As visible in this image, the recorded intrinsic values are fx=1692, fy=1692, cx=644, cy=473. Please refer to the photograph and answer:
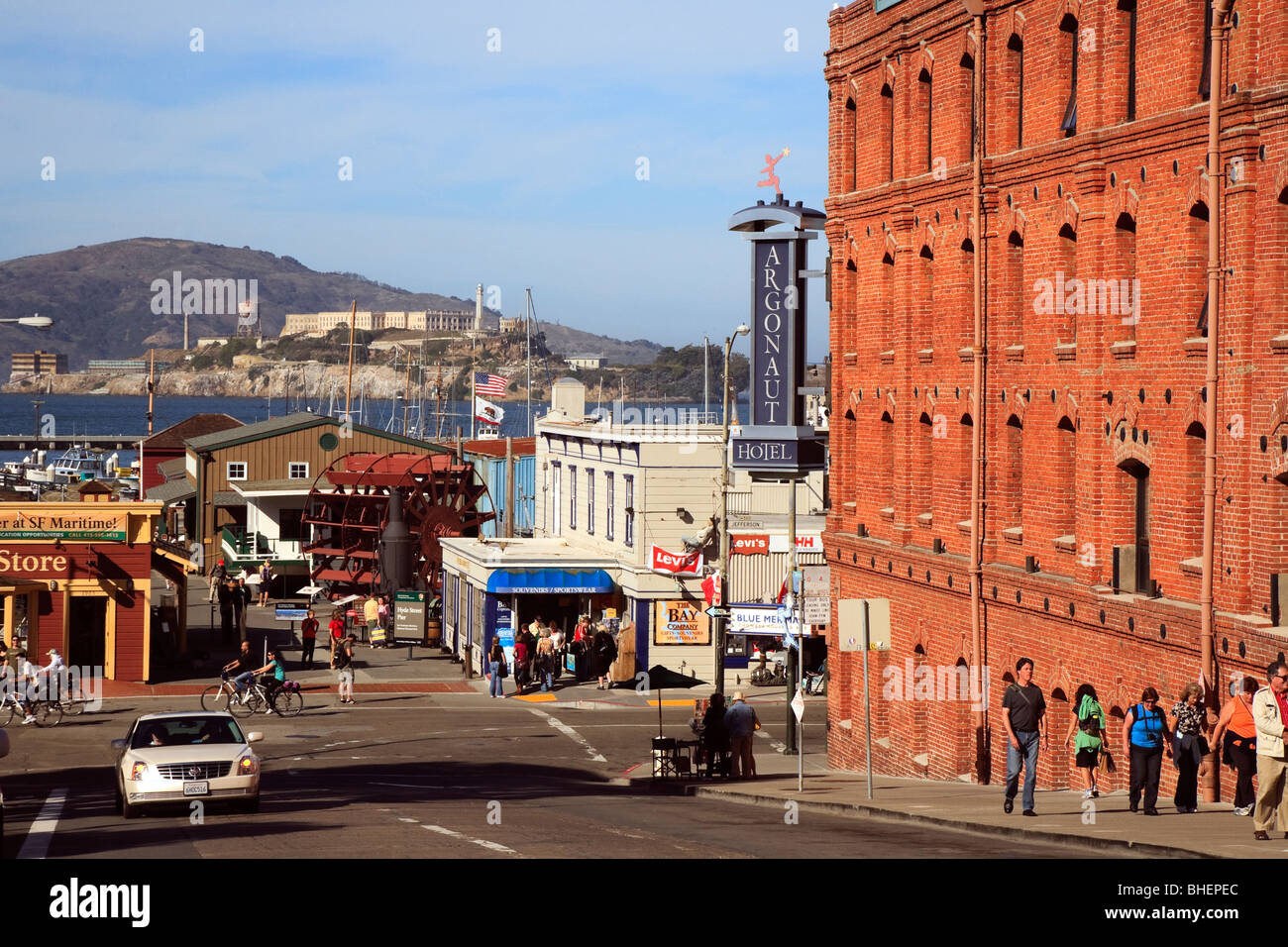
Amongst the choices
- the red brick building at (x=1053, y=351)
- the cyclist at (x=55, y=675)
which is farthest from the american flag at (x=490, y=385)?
the red brick building at (x=1053, y=351)

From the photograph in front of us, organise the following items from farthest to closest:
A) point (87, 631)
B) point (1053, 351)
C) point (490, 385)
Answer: point (490, 385), point (87, 631), point (1053, 351)

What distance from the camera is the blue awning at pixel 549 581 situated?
153 ft

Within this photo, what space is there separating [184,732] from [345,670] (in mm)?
18917

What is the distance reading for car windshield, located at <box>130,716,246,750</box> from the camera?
22031 millimetres

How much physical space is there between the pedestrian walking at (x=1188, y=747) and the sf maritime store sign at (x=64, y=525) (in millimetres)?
29691

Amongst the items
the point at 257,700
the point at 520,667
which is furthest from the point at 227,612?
the point at 257,700

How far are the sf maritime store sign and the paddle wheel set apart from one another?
53.0ft

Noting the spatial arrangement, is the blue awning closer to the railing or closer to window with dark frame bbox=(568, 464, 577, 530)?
window with dark frame bbox=(568, 464, 577, 530)

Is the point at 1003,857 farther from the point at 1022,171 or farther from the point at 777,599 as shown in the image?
the point at 777,599

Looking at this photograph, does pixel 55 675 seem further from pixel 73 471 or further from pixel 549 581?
pixel 73 471

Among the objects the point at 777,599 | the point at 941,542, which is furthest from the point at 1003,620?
the point at 777,599

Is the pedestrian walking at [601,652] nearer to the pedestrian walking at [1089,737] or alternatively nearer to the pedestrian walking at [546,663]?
the pedestrian walking at [546,663]

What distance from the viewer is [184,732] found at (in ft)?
72.8

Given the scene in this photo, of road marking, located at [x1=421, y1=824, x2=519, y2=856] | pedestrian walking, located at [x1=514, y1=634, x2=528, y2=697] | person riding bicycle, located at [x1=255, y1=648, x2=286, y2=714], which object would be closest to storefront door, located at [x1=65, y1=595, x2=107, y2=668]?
person riding bicycle, located at [x1=255, y1=648, x2=286, y2=714]
